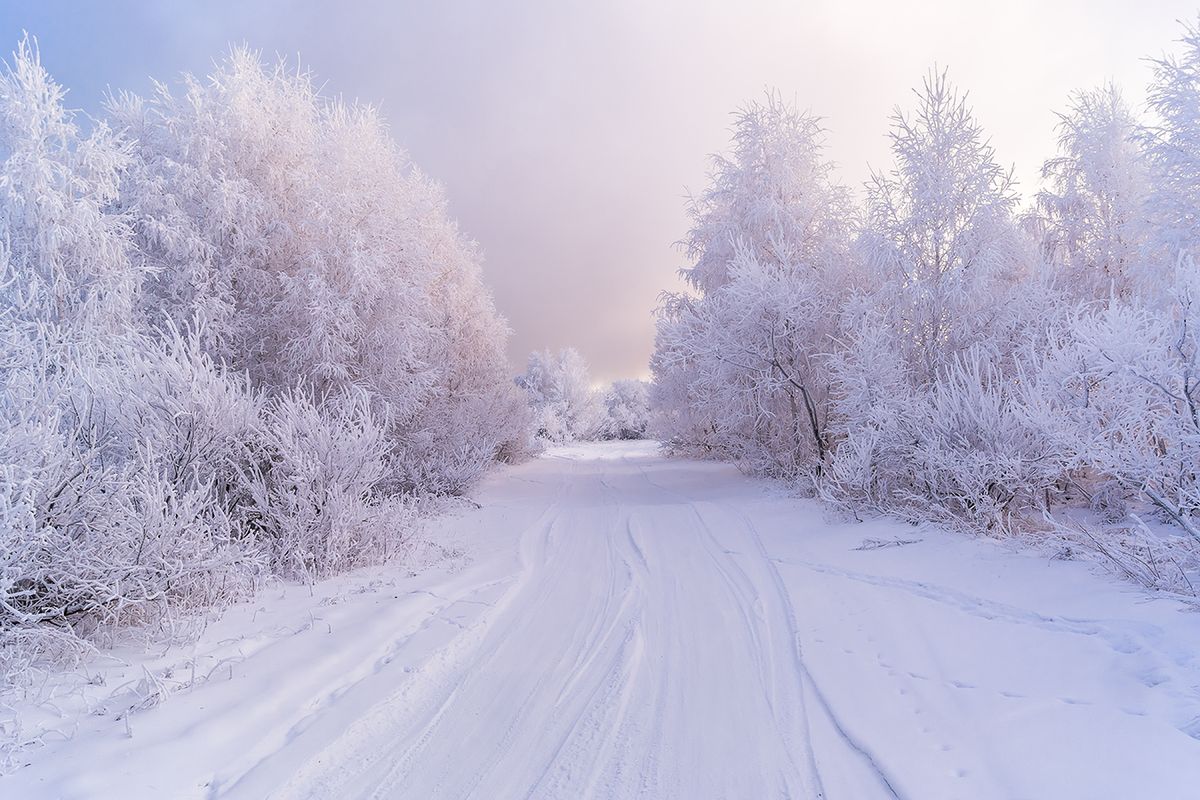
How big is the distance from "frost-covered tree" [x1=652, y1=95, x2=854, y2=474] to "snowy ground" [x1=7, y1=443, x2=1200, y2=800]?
6.80 metres

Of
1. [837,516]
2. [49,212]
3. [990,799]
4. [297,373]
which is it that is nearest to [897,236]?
[837,516]

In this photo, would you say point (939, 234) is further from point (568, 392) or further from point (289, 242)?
point (568, 392)

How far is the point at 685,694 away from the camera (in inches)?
139

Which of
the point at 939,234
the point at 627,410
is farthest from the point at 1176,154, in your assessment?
the point at 627,410

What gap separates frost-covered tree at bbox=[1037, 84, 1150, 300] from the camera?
13.2 m

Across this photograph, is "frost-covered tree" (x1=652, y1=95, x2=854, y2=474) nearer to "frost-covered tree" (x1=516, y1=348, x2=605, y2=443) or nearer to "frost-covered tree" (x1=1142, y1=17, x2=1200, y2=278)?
"frost-covered tree" (x1=1142, y1=17, x2=1200, y2=278)

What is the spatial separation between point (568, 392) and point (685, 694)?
43.4m

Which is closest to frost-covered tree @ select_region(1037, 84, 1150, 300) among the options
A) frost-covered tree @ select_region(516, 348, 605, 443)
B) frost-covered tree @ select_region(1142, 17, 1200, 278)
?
frost-covered tree @ select_region(1142, 17, 1200, 278)

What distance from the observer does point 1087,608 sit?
377 centimetres

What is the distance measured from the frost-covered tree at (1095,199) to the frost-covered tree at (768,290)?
5.54 metres

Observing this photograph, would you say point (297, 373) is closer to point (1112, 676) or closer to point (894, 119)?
point (1112, 676)

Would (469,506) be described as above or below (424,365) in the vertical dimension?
below

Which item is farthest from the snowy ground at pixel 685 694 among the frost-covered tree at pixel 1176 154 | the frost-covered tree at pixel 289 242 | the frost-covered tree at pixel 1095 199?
the frost-covered tree at pixel 1095 199

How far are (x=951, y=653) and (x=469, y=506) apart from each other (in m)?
9.59
